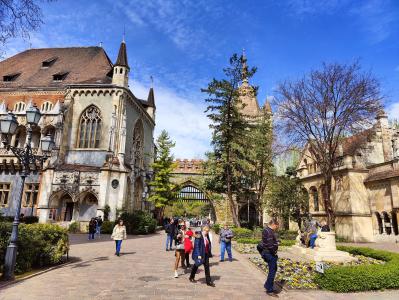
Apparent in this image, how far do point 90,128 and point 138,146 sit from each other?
7.40 m

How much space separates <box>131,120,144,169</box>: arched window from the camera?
35662 mm

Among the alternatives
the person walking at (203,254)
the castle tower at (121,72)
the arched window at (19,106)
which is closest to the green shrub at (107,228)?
the castle tower at (121,72)

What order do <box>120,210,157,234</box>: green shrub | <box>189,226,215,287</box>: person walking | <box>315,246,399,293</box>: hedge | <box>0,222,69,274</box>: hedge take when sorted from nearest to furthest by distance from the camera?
Answer: <box>315,246,399,293</box>: hedge
<box>189,226,215,287</box>: person walking
<box>0,222,69,274</box>: hedge
<box>120,210,157,234</box>: green shrub

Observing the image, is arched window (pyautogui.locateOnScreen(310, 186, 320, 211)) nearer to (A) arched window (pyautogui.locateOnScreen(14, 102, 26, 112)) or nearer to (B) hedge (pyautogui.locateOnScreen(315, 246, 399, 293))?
(B) hedge (pyautogui.locateOnScreen(315, 246, 399, 293))

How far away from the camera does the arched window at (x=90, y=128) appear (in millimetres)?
31906

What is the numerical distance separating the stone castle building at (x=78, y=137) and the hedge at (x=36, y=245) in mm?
16902

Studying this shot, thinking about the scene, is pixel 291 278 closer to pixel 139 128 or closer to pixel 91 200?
pixel 91 200

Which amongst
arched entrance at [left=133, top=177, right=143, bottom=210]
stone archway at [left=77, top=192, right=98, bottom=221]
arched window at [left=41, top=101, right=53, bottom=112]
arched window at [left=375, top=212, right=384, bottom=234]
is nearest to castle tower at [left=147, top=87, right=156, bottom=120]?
arched entrance at [left=133, top=177, right=143, bottom=210]

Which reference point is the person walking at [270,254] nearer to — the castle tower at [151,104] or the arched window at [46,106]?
the arched window at [46,106]

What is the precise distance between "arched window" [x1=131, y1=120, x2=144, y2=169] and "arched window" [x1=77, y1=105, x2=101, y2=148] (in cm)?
471

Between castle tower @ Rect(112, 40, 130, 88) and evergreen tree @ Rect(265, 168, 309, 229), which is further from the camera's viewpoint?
castle tower @ Rect(112, 40, 130, 88)

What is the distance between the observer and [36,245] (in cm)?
1014

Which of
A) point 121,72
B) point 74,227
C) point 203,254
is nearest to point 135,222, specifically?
point 74,227

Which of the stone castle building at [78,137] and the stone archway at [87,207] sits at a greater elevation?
the stone castle building at [78,137]
